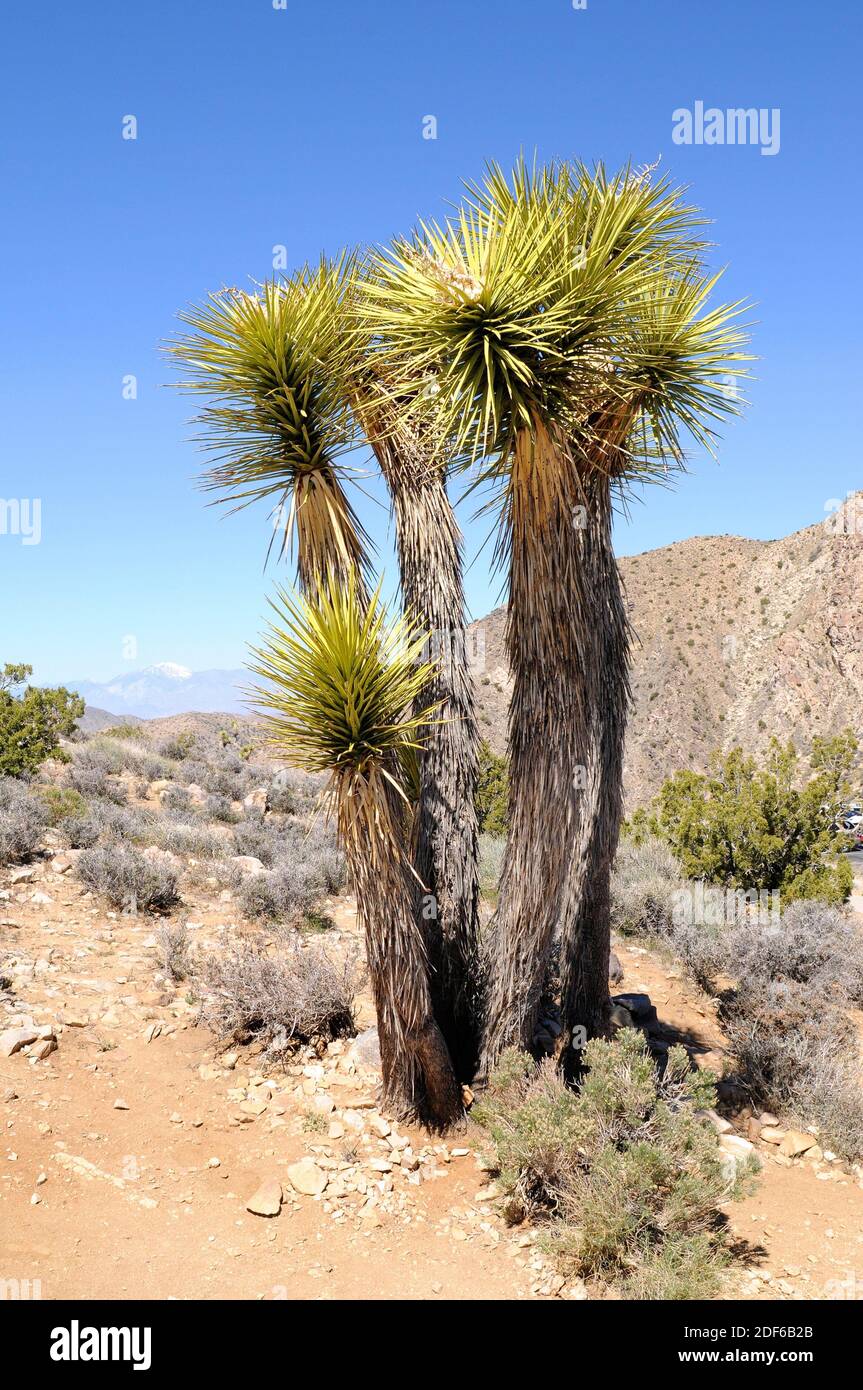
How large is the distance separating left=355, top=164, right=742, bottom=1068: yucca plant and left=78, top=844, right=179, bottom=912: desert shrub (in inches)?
149

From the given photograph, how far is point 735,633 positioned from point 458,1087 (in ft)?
173

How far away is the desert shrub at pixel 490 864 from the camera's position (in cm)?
894

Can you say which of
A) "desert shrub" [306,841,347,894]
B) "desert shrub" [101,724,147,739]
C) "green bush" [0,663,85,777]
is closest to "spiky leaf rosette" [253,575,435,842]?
"desert shrub" [306,841,347,894]

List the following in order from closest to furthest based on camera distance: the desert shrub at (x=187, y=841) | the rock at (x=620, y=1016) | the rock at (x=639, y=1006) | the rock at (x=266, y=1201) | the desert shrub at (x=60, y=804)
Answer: the rock at (x=266, y=1201), the rock at (x=620, y=1016), the rock at (x=639, y=1006), the desert shrub at (x=187, y=841), the desert shrub at (x=60, y=804)

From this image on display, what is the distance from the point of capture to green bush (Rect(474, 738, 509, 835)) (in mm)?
12102

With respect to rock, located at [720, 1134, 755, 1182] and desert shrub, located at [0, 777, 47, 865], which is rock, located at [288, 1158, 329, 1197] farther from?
desert shrub, located at [0, 777, 47, 865]

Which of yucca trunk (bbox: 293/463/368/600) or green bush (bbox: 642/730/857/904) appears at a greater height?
yucca trunk (bbox: 293/463/368/600)

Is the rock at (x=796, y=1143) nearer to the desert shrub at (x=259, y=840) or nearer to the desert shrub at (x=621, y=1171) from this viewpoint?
the desert shrub at (x=621, y=1171)

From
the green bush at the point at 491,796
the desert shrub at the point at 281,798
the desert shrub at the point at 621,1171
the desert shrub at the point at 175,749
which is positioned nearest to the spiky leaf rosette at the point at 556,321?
the desert shrub at the point at 621,1171

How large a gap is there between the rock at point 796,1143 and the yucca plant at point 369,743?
2361mm

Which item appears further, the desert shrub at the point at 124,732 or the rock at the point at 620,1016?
the desert shrub at the point at 124,732

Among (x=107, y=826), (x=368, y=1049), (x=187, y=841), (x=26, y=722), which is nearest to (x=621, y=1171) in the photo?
(x=368, y=1049)

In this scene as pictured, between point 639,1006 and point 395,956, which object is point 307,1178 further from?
point 639,1006
